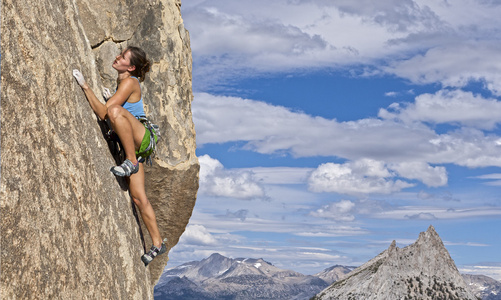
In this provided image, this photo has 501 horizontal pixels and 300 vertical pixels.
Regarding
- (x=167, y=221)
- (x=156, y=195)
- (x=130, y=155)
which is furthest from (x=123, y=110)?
(x=167, y=221)

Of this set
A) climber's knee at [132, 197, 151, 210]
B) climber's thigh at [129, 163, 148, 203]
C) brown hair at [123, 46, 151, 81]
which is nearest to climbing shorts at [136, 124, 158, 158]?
climber's thigh at [129, 163, 148, 203]

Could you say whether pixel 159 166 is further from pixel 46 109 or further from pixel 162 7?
pixel 46 109

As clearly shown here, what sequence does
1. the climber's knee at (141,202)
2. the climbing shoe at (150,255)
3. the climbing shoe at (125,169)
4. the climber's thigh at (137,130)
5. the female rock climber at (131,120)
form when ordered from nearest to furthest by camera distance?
the climbing shoe at (125,169), the female rock climber at (131,120), the climber's thigh at (137,130), the climbing shoe at (150,255), the climber's knee at (141,202)

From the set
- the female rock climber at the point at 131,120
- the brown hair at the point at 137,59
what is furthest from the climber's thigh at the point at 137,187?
the brown hair at the point at 137,59

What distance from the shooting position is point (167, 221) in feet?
69.4

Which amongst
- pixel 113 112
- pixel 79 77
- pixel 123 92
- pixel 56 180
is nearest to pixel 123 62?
pixel 123 92

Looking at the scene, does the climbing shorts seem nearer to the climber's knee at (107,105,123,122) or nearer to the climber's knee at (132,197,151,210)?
the climber's knee at (132,197,151,210)

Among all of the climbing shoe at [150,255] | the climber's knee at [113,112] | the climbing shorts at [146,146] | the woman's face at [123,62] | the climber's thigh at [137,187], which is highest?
the woman's face at [123,62]

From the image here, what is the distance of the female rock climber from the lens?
1441cm

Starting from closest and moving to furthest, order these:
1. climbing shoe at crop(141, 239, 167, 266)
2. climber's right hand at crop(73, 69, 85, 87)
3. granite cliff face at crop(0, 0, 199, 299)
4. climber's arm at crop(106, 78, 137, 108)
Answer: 1. granite cliff face at crop(0, 0, 199, 299)
2. climber's right hand at crop(73, 69, 85, 87)
3. climber's arm at crop(106, 78, 137, 108)
4. climbing shoe at crop(141, 239, 167, 266)

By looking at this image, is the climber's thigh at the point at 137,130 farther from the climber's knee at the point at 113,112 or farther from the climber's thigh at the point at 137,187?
the climber's thigh at the point at 137,187

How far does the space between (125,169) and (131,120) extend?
1359 mm

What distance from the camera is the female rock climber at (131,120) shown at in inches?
567

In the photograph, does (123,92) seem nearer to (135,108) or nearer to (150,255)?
(135,108)
